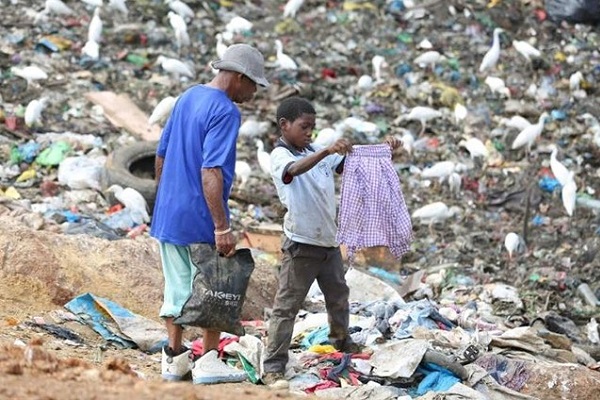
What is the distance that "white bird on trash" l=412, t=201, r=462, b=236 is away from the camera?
10.9 m

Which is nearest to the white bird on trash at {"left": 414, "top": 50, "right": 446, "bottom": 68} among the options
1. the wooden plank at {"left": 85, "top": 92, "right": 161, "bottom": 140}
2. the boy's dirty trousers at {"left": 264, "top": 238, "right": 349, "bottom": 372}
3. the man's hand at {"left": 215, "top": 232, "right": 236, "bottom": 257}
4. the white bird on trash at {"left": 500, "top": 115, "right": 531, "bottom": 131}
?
the white bird on trash at {"left": 500, "top": 115, "right": 531, "bottom": 131}

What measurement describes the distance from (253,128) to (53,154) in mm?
2411

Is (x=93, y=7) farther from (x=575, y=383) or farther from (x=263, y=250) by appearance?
(x=575, y=383)

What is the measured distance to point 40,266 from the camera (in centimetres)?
675

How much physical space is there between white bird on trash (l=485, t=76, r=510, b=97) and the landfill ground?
0.06 m

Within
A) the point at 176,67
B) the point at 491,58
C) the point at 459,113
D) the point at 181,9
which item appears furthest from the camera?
the point at 181,9

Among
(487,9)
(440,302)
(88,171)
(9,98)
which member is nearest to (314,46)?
(487,9)

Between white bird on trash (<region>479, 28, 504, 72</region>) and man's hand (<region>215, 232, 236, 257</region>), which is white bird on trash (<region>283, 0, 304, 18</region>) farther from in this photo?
man's hand (<region>215, 232, 236, 257</region>)

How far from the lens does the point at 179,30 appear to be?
14.6 m

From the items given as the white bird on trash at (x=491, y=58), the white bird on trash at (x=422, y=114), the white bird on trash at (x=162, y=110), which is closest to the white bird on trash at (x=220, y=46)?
the white bird on trash at (x=162, y=110)

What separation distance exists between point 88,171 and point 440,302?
3.82 m

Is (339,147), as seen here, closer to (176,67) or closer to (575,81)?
(176,67)

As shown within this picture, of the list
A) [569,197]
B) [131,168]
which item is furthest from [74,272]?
[569,197]

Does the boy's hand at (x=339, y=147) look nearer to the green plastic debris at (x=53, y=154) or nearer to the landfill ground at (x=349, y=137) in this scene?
the landfill ground at (x=349, y=137)
